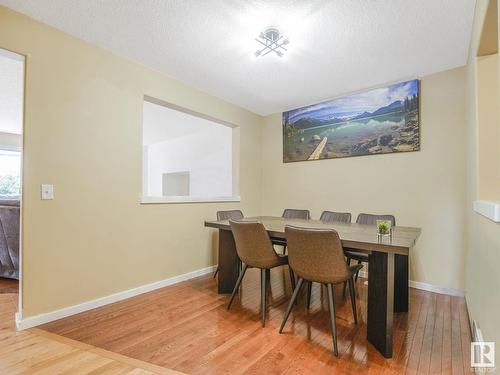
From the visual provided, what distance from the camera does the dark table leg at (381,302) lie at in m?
1.66

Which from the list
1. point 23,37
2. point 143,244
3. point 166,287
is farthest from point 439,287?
point 23,37

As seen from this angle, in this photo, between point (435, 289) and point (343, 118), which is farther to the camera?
point (343, 118)

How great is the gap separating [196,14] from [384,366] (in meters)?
2.77

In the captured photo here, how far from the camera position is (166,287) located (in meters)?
2.90

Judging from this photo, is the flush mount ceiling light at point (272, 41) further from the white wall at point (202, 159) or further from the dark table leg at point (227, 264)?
the white wall at point (202, 159)

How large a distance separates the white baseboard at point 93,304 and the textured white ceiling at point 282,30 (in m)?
2.39

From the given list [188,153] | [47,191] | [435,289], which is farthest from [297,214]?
[188,153]

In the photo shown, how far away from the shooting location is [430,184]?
2.90 meters

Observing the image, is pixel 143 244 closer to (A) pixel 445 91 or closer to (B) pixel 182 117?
(B) pixel 182 117

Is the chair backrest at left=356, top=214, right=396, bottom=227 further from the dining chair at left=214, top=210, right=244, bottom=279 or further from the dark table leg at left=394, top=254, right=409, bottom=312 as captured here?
the dining chair at left=214, top=210, right=244, bottom=279

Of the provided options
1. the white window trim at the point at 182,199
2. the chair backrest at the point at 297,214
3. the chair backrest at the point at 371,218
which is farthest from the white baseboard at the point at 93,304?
Result: the chair backrest at the point at 371,218

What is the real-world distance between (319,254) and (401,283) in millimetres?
1098

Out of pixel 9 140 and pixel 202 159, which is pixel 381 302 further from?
pixel 9 140

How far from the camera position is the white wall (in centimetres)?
550
